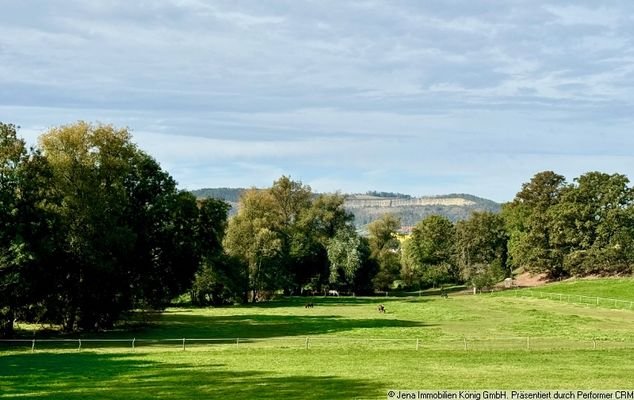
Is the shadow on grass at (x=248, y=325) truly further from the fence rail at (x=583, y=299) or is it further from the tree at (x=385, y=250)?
the tree at (x=385, y=250)

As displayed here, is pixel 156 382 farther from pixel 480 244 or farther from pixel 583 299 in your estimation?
Result: pixel 480 244

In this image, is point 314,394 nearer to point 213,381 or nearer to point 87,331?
point 213,381

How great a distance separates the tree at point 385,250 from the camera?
487 ft

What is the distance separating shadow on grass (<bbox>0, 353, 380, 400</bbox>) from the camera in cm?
3053

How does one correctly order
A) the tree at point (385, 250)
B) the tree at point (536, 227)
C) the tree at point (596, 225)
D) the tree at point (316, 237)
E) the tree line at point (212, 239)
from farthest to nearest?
1. the tree at point (385, 250)
2. the tree at point (316, 237)
3. the tree at point (536, 227)
4. the tree at point (596, 225)
5. the tree line at point (212, 239)

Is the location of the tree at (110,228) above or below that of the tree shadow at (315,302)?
above

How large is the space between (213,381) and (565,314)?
2282 inches

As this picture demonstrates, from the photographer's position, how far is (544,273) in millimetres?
140000

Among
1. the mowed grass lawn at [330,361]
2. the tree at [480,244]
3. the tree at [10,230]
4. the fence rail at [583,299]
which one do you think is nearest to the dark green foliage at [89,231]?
the tree at [10,230]

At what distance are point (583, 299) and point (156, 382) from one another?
8183 centimetres

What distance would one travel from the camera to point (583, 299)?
3967 inches

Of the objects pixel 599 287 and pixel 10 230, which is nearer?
pixel 10 230

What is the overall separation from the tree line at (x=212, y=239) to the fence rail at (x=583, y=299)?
16.1 m

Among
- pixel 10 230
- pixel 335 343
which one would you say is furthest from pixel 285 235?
pixel 10 230
